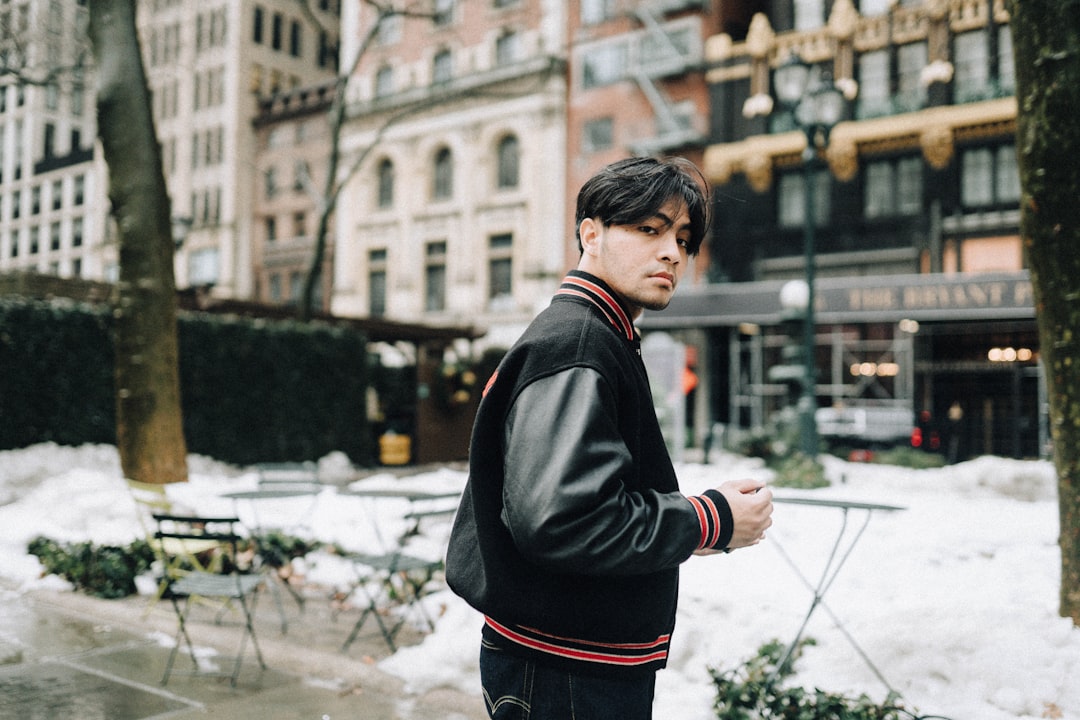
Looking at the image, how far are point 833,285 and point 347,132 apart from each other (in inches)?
843

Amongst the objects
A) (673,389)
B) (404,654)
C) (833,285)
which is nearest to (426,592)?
(404,654)

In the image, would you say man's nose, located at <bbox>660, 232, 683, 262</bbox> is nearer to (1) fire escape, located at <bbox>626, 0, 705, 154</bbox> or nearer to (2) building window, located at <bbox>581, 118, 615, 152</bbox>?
(1) fire escape, located at <bbox>626, 0, 705, 154</bbox>

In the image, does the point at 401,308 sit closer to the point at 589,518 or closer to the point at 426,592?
the point at 426,592

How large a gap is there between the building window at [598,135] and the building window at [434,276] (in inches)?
273

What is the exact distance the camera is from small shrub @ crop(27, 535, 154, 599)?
20.8ft

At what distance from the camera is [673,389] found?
54.3 feet

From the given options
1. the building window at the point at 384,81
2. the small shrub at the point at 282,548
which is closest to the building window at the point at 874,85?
the building window at the point at 384,81

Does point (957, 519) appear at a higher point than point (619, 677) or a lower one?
lower

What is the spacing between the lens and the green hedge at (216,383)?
1237 cm

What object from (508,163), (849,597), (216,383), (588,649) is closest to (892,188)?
(508,163)

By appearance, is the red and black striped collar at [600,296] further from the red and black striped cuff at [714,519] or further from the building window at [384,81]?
the building window at [384,81]

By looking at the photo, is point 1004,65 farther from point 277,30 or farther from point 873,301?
point 277,30

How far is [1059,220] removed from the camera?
13.5ft

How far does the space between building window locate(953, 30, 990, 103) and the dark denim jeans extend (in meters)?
24.8
